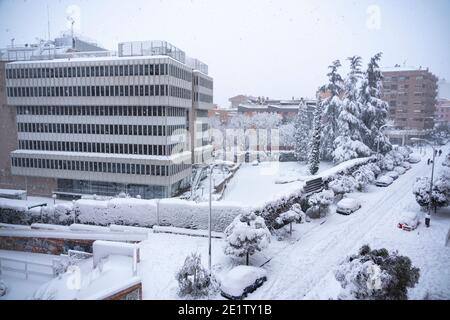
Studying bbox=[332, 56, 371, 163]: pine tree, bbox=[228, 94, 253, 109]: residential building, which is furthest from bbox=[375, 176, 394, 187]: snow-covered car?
bbox=[228, 94, 253, 109]: residential building

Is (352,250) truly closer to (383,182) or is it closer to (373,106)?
(383,182)

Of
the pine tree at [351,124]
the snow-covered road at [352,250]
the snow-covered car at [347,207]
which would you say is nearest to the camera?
the snow-covered road at [352,250]

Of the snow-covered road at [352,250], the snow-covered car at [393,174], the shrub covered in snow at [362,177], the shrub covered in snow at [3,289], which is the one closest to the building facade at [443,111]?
the snow-covered car at [393,174]

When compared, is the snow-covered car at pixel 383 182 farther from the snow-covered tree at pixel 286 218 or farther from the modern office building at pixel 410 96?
the modern office building at pixel 410 96

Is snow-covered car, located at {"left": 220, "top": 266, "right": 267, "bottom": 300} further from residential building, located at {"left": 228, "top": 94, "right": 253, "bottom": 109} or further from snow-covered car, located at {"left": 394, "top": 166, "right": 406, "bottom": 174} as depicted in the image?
residential building, located at {"left": 228, "top": 94, "right": 253, "bottom": 109}

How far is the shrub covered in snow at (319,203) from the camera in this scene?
2691 centimetres

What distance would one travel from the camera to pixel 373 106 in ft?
144

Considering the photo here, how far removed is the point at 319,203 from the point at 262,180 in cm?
2110

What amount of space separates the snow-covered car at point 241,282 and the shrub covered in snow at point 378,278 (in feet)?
12.9

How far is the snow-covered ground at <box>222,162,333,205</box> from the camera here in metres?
37.8

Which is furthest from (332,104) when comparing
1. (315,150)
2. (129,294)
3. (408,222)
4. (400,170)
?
(129,294)
